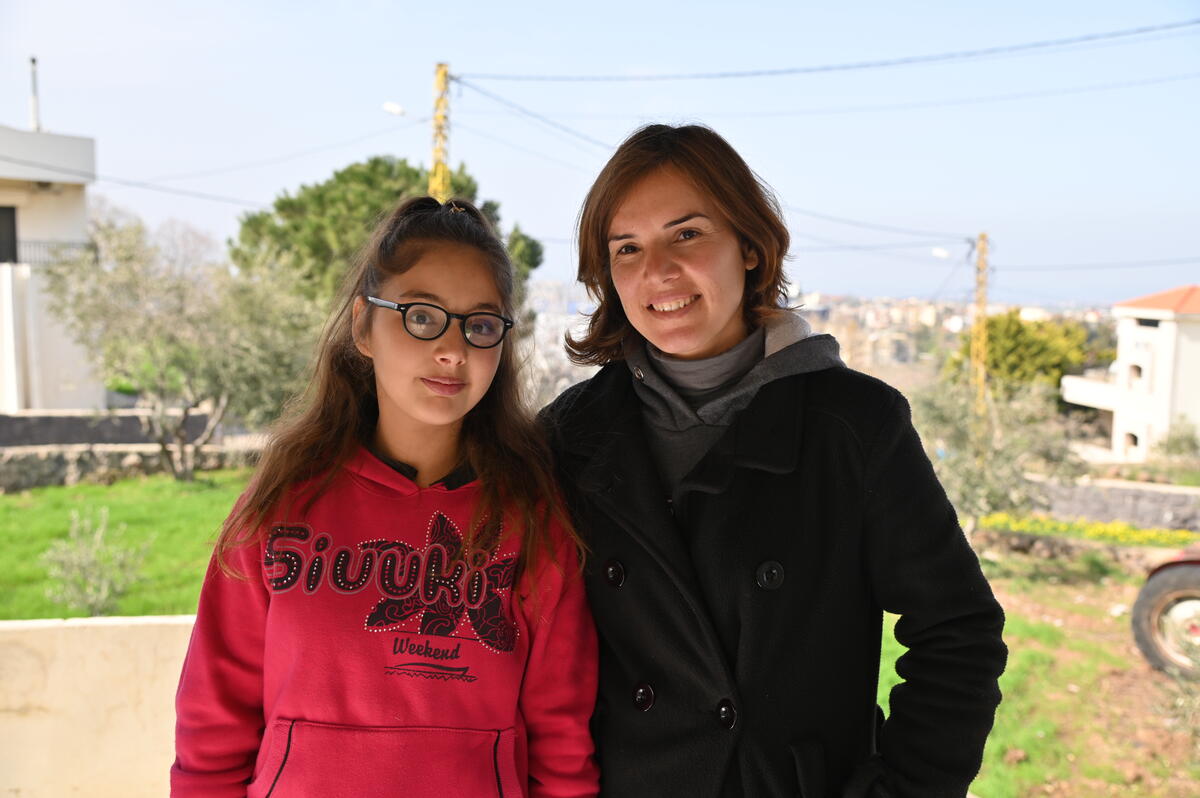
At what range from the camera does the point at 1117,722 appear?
719 centimetres

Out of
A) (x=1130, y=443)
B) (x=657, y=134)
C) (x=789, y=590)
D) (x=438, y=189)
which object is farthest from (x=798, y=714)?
(x=1130, y=443)

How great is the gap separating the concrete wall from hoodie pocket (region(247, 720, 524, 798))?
5.39 ft

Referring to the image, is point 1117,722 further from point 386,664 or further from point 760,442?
point 386,664

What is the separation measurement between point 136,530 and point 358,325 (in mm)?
12233

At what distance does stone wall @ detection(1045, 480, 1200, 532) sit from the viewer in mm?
15547

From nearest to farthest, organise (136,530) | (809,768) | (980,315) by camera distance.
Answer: (809,768) → (136,530) → (980,315)

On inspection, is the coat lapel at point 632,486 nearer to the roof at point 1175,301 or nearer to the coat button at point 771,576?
the coat button at point 771,576

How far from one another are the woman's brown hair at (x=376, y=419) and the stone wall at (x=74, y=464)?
13.7 m

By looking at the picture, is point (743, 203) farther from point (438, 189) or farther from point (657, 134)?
point (438, 189)

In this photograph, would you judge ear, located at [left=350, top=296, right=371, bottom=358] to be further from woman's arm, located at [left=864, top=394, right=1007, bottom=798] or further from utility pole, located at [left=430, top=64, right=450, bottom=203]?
utility pole, located at [left=430, top=64, right=450, bottom=203]

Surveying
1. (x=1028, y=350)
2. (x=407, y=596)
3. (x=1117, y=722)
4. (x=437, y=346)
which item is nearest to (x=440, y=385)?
(x=437, y=346)

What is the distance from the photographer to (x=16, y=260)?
69.5 ft

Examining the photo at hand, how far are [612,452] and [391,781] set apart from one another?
0.61m

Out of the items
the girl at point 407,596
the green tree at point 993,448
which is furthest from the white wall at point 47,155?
the girl at point 407,596
